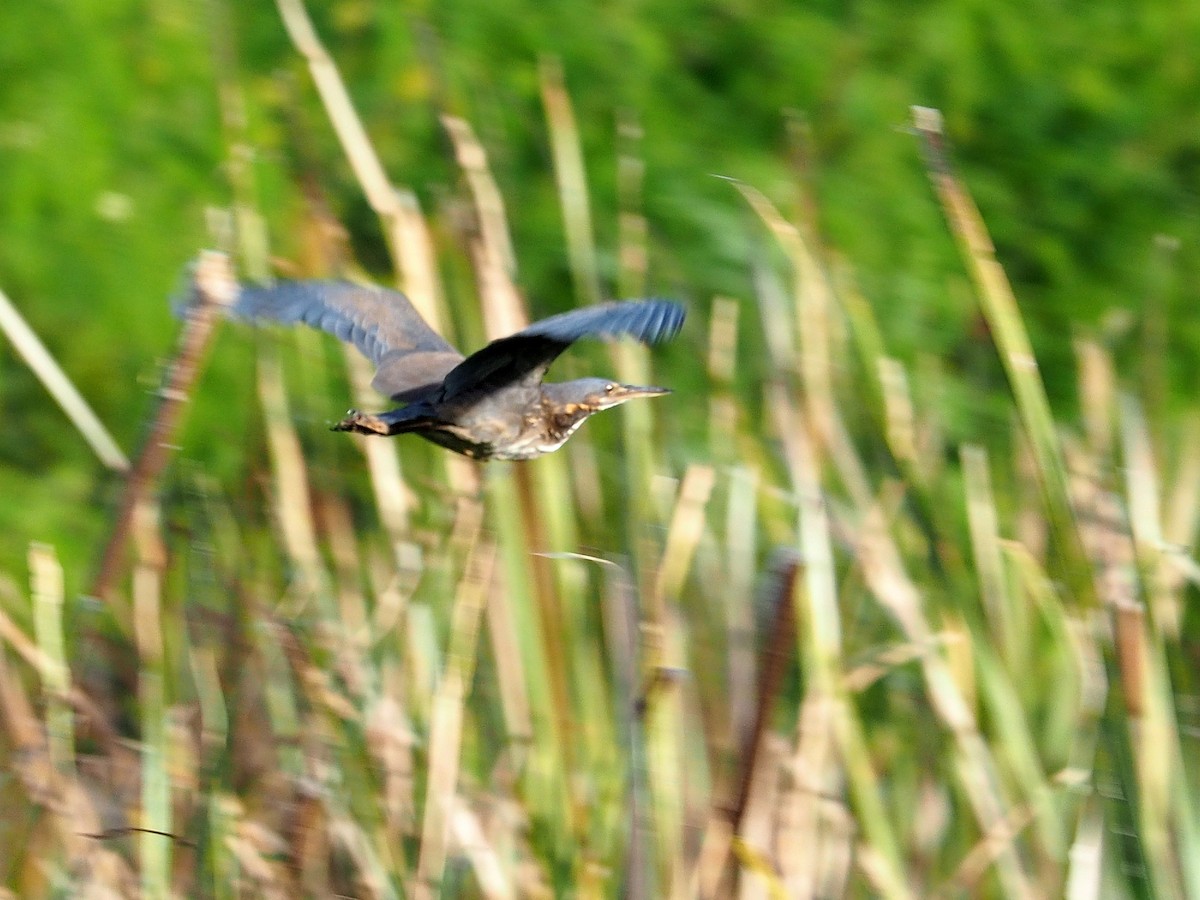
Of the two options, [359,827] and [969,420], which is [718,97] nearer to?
[969,420]

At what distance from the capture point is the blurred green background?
5246 mm

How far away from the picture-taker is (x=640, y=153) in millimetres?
5445

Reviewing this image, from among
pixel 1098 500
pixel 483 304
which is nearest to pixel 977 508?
pixel 1098 500

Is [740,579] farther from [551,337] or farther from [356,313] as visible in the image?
[356,313]

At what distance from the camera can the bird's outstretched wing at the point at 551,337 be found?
7.46 ft

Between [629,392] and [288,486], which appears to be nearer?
[629,392]

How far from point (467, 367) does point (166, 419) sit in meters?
0.39

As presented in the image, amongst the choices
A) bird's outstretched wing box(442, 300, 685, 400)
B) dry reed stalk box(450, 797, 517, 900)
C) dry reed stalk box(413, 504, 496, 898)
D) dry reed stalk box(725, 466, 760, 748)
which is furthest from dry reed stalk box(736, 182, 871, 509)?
dry reed stalk box(450, 797, 517, 900)

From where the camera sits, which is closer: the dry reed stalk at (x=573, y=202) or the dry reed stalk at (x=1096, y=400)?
the dry reed stalk at (x=1096, y=400)

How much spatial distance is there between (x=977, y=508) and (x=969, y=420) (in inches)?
98.4

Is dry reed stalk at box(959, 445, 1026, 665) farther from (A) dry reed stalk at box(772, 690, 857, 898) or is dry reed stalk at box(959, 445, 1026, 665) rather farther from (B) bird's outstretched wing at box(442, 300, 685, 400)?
(B) bird's outstretched wing at box(442, 300, 685, 400)

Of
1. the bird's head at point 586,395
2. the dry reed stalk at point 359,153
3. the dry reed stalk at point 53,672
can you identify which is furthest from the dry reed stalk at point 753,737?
the dry reed stalk at point 359,153


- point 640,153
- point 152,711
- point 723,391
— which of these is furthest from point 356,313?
point 640,153

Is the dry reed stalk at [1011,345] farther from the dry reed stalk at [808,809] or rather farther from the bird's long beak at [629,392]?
the bird's long beak at [629,392]
